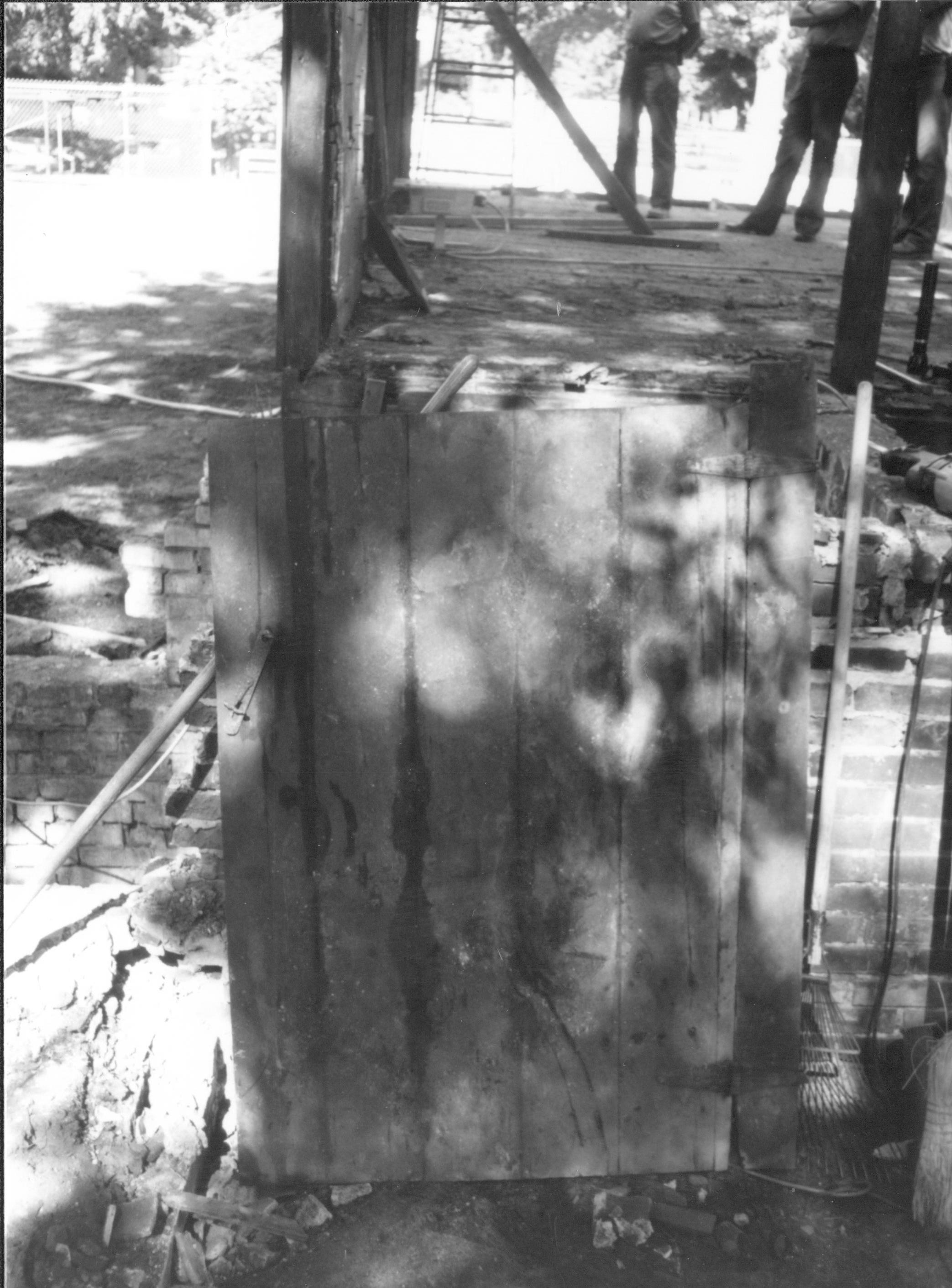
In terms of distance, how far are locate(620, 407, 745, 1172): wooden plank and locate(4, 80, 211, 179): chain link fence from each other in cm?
1677

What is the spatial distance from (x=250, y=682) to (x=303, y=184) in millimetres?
2168

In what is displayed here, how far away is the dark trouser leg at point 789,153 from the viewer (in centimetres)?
867

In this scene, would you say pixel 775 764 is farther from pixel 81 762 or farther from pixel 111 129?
pixel 111 129

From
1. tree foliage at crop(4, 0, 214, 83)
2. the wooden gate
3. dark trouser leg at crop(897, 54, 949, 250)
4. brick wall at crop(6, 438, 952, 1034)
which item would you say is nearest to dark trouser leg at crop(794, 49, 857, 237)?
dark trouser leg at crop(897, 54, 949, 250)

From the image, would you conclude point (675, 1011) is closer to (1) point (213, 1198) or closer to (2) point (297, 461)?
(1) point (213, 1198)

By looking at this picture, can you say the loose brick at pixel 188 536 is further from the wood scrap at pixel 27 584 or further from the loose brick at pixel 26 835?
the wood scrap at pixel 27 584

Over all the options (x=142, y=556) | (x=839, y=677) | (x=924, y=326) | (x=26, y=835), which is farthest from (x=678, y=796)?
(x=924, y=326)

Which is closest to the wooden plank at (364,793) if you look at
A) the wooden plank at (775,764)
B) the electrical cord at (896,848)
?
the wooden plank at (775,764)

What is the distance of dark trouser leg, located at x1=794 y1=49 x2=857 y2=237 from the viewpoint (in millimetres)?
8484

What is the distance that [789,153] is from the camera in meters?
8.69

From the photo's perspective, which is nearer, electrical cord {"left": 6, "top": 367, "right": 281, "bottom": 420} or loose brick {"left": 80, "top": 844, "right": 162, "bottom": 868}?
loose brick {"left": 80, "top": 844, "right": 162, "bottom": 868}

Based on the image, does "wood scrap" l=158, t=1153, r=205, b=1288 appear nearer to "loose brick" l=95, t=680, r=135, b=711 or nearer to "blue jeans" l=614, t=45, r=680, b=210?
"loose brick" l=95, t=680, r=135, b=711

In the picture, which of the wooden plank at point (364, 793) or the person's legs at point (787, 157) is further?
the person's legs at point (787, 157)

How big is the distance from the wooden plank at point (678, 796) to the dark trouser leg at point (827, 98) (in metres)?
6.50
